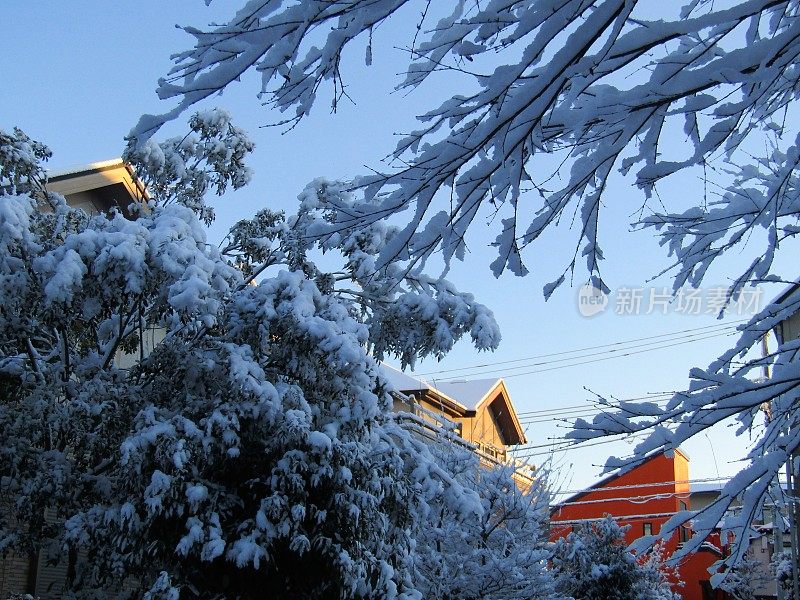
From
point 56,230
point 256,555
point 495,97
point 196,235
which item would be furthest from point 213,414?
point 495,97

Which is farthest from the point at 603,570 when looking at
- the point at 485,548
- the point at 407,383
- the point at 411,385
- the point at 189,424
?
the point at 189,424

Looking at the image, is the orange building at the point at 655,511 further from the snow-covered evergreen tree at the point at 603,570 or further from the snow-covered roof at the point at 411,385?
the snow-covered roof at the point at 411,385

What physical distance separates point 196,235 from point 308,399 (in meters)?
2.48

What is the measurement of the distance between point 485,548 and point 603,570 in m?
9.67

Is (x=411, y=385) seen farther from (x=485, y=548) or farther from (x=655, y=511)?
(x=655, y=511)

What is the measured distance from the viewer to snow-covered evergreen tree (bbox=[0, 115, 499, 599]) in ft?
30.1

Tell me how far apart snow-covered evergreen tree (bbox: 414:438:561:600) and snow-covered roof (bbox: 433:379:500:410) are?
11.7m

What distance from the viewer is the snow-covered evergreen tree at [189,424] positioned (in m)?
9.16

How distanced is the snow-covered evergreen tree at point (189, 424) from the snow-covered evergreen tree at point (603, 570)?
50.4 ft

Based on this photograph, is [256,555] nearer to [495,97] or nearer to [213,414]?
[213,414]

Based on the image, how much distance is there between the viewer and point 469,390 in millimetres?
32000

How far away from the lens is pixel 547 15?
9.18 feet

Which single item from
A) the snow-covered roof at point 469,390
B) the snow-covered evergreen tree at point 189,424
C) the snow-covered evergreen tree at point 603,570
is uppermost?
the snow-covered roof at point 469,390

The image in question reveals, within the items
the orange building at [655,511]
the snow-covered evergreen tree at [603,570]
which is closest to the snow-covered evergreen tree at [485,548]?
the snow-covered evergreen tree at [603,570]
